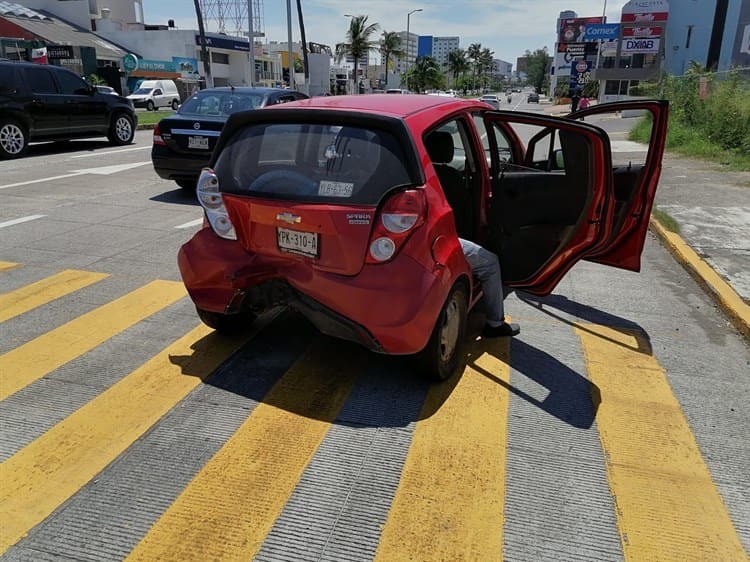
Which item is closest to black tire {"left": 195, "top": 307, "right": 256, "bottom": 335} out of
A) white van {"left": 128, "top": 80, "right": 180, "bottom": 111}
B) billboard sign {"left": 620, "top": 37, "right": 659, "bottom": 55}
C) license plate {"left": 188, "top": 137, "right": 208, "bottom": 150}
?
license plate {"left": 188, "top": 137, "right": 208, "bottom": 150}

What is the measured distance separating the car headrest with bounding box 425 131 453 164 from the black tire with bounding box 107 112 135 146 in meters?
13.9

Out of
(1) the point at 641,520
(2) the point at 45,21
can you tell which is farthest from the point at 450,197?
(2) the point at 45,21

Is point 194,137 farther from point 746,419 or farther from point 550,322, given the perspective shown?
point 746,419

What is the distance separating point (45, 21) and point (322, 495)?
2178 inches

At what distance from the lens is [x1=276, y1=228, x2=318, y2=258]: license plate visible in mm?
3391

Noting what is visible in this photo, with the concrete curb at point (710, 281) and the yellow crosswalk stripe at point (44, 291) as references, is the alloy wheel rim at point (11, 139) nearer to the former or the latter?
the yellow crosswalk stripe at point (44, 291)

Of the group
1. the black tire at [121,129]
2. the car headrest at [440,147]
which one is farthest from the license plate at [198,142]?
the black tire at [121,129]

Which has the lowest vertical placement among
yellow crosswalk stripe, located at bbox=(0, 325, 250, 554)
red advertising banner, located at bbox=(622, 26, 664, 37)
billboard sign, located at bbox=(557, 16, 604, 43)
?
yellow crosswalk stripe, located at bbox=(0, 325, 250, 554)

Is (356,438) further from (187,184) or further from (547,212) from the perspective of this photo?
(187,184)

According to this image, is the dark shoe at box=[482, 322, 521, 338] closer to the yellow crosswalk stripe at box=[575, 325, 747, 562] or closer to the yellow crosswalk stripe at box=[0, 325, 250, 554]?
the yellow crosswalk stripe at box=[575, 325, 747, 562]

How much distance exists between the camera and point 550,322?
4.91 meters

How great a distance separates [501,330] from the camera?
14.4ft

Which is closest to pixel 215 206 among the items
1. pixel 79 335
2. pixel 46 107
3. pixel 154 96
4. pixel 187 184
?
pixel 79 335

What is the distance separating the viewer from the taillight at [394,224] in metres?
3.26
